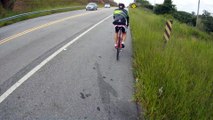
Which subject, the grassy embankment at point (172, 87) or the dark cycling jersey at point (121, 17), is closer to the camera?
the grassy embankment at point (172, 87)

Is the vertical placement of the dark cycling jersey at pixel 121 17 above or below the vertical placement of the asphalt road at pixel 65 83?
above

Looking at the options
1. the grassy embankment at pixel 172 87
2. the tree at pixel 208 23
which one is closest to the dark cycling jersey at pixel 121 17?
Answer: the grassy embankment at pixel 172 87

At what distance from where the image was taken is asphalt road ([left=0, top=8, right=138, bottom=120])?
203 inches

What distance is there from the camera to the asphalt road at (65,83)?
5168mm

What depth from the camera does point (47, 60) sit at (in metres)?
8.82

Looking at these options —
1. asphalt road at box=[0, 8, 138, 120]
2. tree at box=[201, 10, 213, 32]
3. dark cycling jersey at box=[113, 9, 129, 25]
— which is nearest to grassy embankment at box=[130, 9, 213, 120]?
asphalt road at box=[0, 8, 138, 120]

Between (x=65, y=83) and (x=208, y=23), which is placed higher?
(x=65, y=83)

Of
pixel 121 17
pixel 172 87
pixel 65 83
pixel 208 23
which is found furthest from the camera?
pixel 208 23

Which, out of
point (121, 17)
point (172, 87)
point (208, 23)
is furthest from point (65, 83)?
point (208, 23)

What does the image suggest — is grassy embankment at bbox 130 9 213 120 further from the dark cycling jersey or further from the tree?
the tree

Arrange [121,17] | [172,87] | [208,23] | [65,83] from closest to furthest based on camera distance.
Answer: [172,87] → [65,83] → [121,17] → [208,23]

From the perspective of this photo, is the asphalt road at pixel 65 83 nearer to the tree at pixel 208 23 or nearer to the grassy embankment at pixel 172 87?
the grassy embankment at pixel 172 87

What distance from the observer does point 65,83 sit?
22.0 feet

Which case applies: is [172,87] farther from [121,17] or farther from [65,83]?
[121,17]
